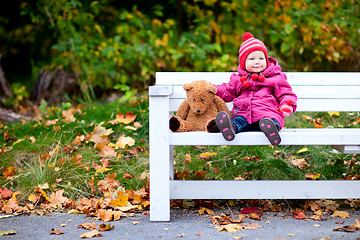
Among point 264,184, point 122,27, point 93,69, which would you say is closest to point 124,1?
point 122,27

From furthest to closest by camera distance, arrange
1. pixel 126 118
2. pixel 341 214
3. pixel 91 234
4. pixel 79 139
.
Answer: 1. pixel 126 118
2. pixel 79 139
3. pixel 341 214
4. pixel 91 234

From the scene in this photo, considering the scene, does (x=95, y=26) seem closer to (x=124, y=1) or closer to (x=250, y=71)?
(x=124, y=1)

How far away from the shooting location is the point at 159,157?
243 cm

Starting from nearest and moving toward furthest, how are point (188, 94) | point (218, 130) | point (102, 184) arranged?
point (218, 130)
point (188, 94)
point (102, 184)

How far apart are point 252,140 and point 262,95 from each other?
1.27ft

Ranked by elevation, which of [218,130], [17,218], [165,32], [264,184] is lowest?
[17,218]

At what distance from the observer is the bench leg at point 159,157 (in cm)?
241

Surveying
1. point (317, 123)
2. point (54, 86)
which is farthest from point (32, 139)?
point (317, 123)

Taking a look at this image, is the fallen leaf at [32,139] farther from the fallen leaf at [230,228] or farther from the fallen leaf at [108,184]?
the fallen leaf at [230,228]

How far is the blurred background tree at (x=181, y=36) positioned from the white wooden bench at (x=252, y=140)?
218cm

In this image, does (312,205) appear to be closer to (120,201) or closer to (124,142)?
(120,201)

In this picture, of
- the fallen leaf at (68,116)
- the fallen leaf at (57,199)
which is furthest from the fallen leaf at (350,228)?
the fallen leaf at (68,116)

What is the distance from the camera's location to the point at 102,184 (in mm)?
2900

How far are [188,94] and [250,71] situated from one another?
44 centimetres
